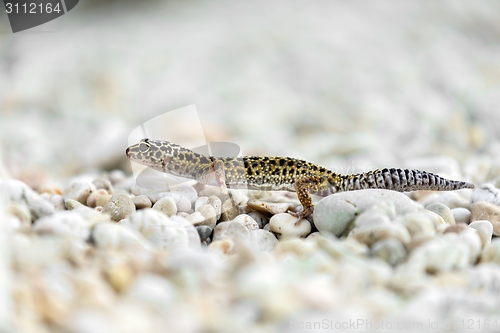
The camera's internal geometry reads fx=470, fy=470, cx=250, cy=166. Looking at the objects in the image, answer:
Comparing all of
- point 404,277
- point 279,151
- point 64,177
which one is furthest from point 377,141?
point 404,277

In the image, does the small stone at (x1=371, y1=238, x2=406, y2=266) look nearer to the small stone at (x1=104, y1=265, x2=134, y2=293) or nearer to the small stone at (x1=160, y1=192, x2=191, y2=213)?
the small stone at (x1=104, y1=265, x2=134, y2=293)

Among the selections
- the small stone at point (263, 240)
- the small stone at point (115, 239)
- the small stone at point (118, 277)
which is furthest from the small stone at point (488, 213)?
the small stone at point (118, 277)

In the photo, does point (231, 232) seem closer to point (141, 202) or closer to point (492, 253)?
point (141, 202)

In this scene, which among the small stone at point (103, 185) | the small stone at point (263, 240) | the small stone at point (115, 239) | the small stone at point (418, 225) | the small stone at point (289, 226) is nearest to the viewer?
the small stone at point (115, 239)

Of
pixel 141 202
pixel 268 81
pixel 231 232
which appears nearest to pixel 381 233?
pixel 231 232

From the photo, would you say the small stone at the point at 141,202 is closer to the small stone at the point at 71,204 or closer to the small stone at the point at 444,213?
the small stone at the point at 71,204

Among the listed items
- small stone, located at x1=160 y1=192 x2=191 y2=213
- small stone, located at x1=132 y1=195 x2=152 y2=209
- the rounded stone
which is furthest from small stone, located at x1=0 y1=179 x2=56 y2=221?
the rounded stone

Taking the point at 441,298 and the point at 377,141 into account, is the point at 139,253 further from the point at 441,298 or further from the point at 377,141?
the point at 377,141
